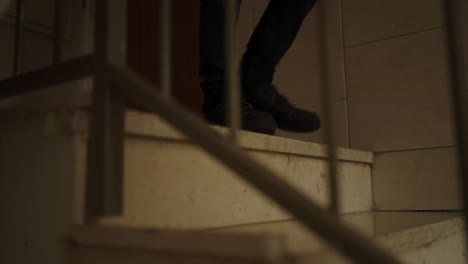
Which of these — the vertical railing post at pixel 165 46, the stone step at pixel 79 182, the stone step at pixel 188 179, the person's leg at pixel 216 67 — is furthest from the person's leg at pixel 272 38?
the vertical railing post at pixel 165 46

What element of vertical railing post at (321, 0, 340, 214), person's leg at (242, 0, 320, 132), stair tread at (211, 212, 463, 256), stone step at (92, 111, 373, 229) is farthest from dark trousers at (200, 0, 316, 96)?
vertical railing post at (321, 0, 340, 214)

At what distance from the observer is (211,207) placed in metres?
0.81

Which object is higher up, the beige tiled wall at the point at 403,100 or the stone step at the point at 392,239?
the beige tiled wall at the point at 403,100

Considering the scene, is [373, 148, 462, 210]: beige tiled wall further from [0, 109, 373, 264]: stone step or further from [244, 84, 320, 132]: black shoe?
[0, 109, 373, 264]: stone step

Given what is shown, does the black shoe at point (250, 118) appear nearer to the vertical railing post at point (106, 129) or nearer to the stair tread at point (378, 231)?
the stair tread at point (378, 231)

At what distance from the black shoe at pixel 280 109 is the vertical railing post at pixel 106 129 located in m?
0.55

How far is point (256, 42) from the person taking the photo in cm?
121

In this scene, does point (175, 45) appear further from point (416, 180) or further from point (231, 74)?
point (231, 74)

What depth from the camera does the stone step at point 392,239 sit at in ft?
1.82

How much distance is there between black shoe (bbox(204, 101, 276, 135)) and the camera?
1.06 meters

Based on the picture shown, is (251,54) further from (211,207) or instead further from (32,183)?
(32,183)

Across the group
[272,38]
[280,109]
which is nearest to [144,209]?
[280,109]

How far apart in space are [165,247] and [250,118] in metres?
0.57

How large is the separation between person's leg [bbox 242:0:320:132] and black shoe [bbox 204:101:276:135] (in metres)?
0.06
